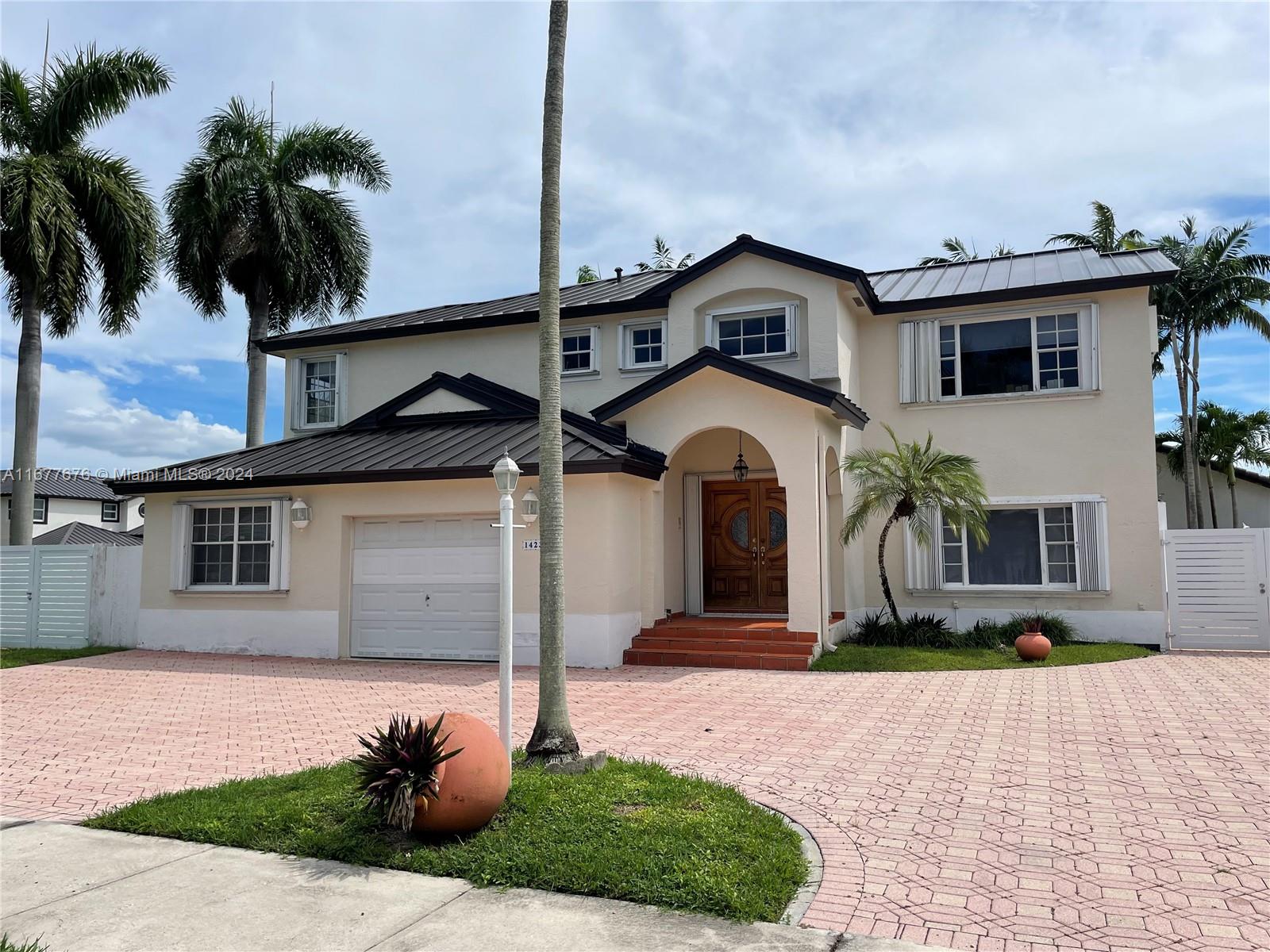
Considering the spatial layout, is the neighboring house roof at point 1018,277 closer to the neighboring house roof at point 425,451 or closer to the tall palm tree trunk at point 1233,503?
the neighboring house roof at point 425,451

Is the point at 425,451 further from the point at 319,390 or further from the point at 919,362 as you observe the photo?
the point at 919,362

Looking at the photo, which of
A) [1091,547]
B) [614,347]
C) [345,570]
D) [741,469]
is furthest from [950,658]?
[345,570]

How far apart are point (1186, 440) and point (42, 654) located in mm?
29197

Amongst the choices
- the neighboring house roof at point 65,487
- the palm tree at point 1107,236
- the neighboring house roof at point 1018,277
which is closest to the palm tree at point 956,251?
the palm tree at point 1107,236

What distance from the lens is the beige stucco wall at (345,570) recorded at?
1337cm

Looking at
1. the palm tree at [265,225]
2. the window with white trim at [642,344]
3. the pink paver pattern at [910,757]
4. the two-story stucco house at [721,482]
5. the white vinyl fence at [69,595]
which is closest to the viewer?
the pink paver pattern at [910,757]

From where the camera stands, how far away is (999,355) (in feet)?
53.0

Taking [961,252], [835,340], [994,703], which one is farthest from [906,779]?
[961,252]

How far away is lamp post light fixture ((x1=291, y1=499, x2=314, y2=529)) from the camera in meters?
14.8

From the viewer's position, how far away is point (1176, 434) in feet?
93.1

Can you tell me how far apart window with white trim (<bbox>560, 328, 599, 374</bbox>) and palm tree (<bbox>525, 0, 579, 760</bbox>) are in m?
10.2

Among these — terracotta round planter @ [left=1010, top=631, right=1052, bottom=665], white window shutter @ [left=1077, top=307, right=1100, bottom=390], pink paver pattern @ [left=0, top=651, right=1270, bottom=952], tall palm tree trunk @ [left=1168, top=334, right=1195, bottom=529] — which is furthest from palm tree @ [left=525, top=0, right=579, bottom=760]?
tall palm tree trunk @ [left=1168, top=334, right=1195, bottom=529]

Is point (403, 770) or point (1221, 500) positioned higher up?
point (1221, 500)

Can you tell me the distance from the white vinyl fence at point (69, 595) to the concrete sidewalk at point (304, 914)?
1242 centimetres
